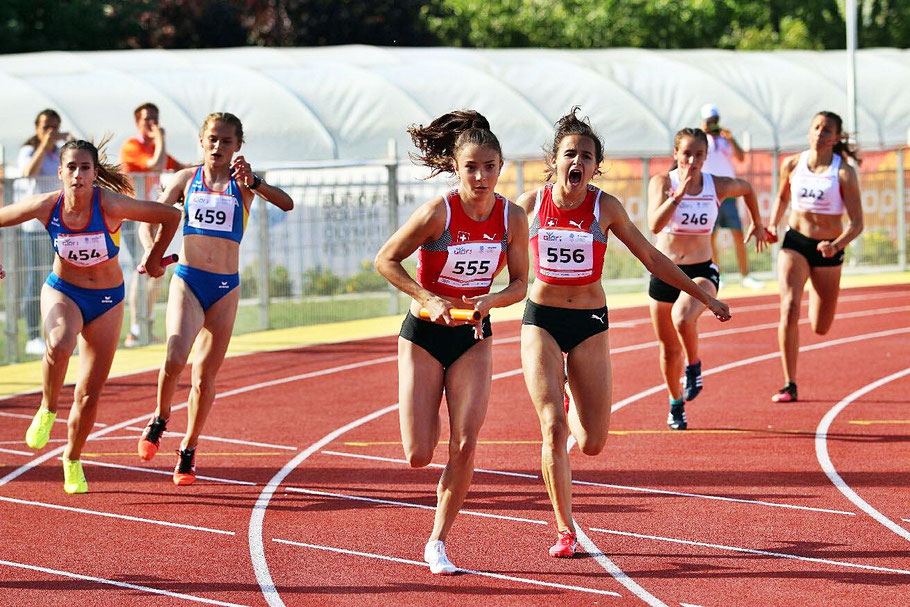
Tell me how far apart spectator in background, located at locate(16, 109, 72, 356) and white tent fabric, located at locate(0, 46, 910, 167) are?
7633 mm

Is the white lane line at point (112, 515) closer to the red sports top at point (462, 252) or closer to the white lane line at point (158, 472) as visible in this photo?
the white lane line at point (158, 472)

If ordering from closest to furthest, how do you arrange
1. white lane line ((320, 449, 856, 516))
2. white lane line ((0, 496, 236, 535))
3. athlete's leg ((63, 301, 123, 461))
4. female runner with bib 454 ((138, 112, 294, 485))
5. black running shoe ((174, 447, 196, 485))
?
1. white lane line ((0, 496, 236, 535))
2. white lane line ((320, 449, 856, 516))
3. athlete's leg ((63, 301, 123, 461))
4. female runner with bib 454 ((138, 112, 294, 485))
5. black running shoe ((174, 447, 196, 485))

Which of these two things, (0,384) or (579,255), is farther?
(0,384)

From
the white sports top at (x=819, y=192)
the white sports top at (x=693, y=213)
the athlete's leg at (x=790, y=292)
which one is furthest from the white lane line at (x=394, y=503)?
the white sports top at (x=819, y=192)

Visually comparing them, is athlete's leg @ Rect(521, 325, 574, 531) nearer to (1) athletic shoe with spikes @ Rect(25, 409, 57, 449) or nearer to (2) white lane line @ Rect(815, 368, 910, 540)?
(2) white lane line @ Rect(815, 368, 910, 540)

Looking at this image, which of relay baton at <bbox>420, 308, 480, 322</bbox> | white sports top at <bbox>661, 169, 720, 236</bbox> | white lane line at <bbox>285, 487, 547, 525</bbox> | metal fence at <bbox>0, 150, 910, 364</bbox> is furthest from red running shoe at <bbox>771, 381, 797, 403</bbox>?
relay baton at <bbox>420, 308, 480, 322</bbox>

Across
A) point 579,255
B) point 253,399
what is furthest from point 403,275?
point 253,399

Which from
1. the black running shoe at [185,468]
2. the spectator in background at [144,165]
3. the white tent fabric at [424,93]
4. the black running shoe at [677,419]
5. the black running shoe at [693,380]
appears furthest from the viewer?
the white tent fabric at [424,93]

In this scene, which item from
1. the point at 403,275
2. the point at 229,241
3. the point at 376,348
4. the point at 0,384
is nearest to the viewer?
the point at 403,275

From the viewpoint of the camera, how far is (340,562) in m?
6.95

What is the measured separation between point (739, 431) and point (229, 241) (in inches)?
155

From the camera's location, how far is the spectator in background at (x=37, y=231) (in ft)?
47.9

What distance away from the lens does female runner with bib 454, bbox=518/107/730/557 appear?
277 inches

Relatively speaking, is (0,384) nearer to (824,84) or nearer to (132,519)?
(132,519)
